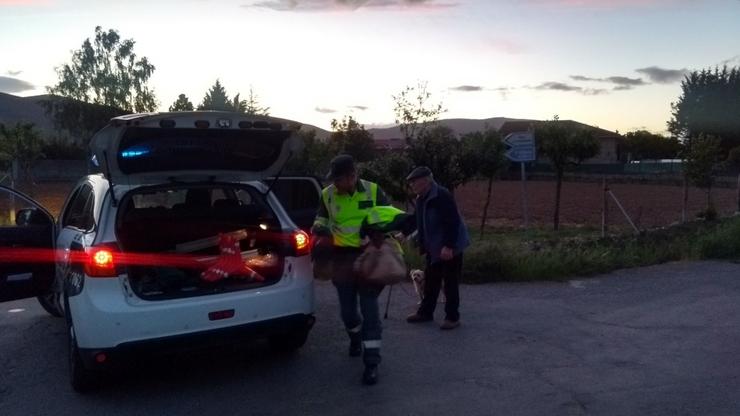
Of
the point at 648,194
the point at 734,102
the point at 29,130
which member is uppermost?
the point at 734,102

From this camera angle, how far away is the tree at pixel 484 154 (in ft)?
56.9

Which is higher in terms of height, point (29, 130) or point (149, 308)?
point (29, 130)

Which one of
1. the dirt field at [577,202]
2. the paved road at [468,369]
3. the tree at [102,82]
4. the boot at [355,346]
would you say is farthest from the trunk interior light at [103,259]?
the tree at [102,82]

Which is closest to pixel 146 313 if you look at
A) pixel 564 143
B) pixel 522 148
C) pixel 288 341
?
pixel 288 341

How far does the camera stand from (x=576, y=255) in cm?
1092

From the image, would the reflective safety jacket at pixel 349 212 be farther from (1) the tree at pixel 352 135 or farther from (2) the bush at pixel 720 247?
(1) the tree at pixel 352 135

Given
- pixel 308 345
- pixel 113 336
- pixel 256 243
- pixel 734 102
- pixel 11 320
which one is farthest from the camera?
pixel 734 102

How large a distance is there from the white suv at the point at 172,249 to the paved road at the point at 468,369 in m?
0.44

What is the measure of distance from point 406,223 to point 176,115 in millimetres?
2017

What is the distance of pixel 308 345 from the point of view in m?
7.34

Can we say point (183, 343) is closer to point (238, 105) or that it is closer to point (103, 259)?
point (103, 259)

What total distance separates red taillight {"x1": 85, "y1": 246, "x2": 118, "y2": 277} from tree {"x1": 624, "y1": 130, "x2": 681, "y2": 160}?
85.2 m

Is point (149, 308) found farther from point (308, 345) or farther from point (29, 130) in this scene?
point (29, 130)

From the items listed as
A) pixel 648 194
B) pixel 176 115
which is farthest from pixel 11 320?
pixel 648 194
